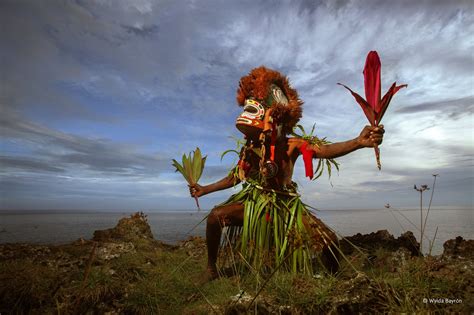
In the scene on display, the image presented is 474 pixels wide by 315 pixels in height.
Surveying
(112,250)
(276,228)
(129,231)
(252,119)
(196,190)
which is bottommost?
(112,250)

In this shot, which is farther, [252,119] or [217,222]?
[252,119]

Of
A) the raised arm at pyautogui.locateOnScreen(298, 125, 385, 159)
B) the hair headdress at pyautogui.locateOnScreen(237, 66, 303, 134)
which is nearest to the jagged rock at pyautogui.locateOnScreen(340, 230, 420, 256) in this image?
the raised arm at pyautogui.locateOnScreen(298, 125, 385, 159)

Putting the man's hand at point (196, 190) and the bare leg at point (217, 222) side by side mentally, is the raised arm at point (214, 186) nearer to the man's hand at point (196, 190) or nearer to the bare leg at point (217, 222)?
the man's hand at point (196, 190)

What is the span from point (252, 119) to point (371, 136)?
116cm

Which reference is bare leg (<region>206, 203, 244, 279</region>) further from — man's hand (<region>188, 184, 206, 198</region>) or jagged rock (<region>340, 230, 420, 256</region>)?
jagged rock (<region>340, 230, 420, 256</region>)

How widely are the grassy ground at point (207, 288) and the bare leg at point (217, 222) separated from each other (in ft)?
0.72

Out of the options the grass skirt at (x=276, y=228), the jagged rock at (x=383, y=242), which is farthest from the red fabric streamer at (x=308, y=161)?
the jagged rock at (x=383, y=242)

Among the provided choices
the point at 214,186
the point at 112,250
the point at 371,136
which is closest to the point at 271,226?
the point at 214,186

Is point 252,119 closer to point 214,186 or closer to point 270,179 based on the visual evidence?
point 270,179

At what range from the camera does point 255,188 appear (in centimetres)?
274

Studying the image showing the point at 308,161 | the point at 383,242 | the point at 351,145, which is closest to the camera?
the point at 351,145

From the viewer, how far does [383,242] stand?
306cm

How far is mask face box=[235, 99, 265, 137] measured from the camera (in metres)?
2.78

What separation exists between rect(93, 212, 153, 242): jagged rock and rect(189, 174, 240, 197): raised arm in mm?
1650
